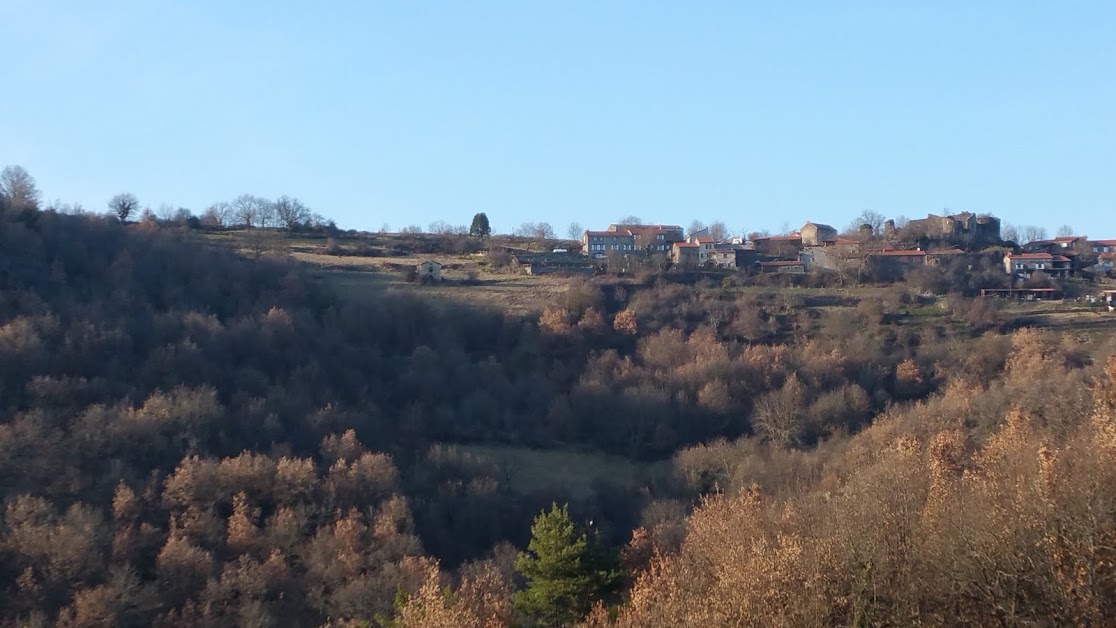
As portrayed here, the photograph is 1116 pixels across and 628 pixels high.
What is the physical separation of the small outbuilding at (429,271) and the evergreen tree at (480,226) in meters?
17.6

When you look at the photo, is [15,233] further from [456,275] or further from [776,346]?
[776,346]

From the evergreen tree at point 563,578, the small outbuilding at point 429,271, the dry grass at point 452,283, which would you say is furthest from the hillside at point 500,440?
the small outbuilding at point 429,271

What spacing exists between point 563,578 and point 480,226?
51.6 meters

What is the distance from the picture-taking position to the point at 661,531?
26953 millimetres

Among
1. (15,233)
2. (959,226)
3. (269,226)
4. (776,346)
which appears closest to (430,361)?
(776,346)

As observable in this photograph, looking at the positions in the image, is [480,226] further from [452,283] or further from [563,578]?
[563,578]

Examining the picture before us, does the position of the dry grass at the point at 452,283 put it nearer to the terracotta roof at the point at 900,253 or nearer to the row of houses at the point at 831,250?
the row of houses at the point at 831,250

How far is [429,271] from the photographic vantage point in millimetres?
50656

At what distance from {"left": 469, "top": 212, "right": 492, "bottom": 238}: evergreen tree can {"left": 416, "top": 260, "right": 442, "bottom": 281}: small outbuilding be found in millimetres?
17631

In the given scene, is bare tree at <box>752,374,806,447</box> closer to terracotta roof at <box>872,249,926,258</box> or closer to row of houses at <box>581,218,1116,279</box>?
row of houses at <box>581,218,1116,279</box>

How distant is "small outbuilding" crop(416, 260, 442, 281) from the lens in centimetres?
5012

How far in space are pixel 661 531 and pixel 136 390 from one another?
59.5 feet

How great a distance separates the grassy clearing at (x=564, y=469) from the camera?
33.8 metres

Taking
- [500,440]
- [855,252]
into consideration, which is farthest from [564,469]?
[855,252]
